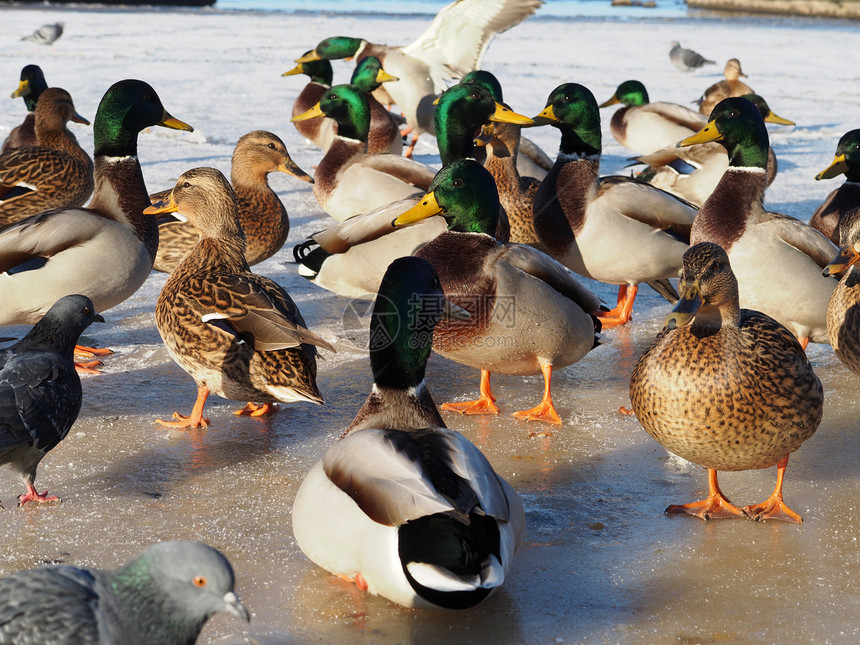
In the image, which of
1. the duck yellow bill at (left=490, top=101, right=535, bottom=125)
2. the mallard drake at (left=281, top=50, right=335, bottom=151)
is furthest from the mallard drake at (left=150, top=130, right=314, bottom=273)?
the mallard drake at (left=281, top=50, right=335, bottom=151)

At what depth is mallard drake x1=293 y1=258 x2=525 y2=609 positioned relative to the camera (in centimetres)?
226

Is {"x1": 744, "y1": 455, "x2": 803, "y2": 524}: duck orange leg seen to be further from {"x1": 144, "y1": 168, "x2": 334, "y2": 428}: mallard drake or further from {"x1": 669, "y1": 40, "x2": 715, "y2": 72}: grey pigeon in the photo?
{"x1": 669, "y1": 40, "x2": 715, "y2": 72}: grey pigeon

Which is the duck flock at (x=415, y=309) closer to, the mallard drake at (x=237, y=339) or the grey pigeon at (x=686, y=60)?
the mallard drake at (x=237, y=339)

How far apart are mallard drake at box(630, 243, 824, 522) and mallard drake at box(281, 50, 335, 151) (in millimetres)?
4898

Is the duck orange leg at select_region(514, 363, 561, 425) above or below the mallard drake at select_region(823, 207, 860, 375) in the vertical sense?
below

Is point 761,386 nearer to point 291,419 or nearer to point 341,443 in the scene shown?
point 341,443

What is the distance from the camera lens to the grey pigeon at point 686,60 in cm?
1409

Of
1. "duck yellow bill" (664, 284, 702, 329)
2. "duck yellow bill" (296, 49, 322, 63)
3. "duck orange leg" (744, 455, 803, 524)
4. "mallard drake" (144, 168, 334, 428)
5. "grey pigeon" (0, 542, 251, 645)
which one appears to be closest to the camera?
"grey pigeon" (0, 542, 251, 645)

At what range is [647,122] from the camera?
28.8 ft

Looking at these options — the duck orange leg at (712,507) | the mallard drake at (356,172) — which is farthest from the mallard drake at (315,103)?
the duck orange leg at (712,507)

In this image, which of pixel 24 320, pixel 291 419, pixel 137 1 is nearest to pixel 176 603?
pixel 291 419

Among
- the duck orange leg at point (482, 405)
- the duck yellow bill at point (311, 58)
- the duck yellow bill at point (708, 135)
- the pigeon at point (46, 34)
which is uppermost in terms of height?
the duck yellow bill at point (708, 135)

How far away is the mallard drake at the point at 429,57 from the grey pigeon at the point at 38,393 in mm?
5986

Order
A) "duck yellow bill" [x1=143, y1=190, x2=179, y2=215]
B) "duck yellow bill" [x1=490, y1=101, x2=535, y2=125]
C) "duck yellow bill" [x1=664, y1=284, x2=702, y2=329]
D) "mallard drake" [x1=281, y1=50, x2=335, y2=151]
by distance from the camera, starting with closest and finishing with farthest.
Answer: "duck yellow bill" [x1=664, y1=284, x2=702, y2=329], "duck yellow bill" [x1=143, y1=190, x2=179, y2=215], "duck yellow bill" [x1=490, y1=101, x2=535, y2=125], "mallard drake" [x1=281, y1=50, x2=335, y2=151]
